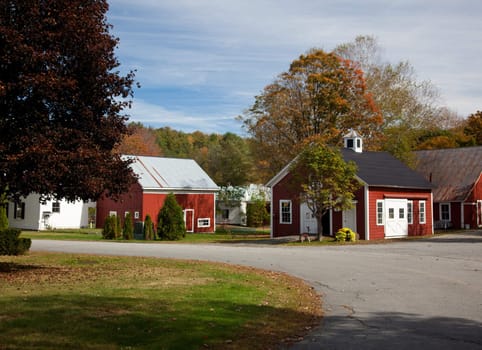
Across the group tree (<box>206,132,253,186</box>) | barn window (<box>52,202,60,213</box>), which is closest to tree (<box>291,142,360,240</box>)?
barn window (<box>52,202,60,213</box>)

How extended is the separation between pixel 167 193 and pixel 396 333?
123 feet

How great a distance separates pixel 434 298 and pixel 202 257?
1129 centimetres

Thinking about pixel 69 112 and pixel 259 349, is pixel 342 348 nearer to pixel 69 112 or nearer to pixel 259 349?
pixel 259 349

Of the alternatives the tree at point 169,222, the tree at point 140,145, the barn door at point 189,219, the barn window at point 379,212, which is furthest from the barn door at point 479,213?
the tree at point 140,145

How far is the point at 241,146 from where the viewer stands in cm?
8412

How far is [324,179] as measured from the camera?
3080cm

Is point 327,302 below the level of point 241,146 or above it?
below

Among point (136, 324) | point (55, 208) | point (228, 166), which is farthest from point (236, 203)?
point (136, 324)

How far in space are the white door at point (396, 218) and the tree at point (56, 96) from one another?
22984 millimetres

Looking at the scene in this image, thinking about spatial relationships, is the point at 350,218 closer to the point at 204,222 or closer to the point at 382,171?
A: the point at 382,171

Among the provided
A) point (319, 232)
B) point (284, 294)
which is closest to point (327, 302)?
point (284, 294)

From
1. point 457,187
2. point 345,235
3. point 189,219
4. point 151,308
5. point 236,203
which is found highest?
point 457,187

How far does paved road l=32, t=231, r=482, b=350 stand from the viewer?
8047mm

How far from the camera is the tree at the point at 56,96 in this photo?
1351 cm
